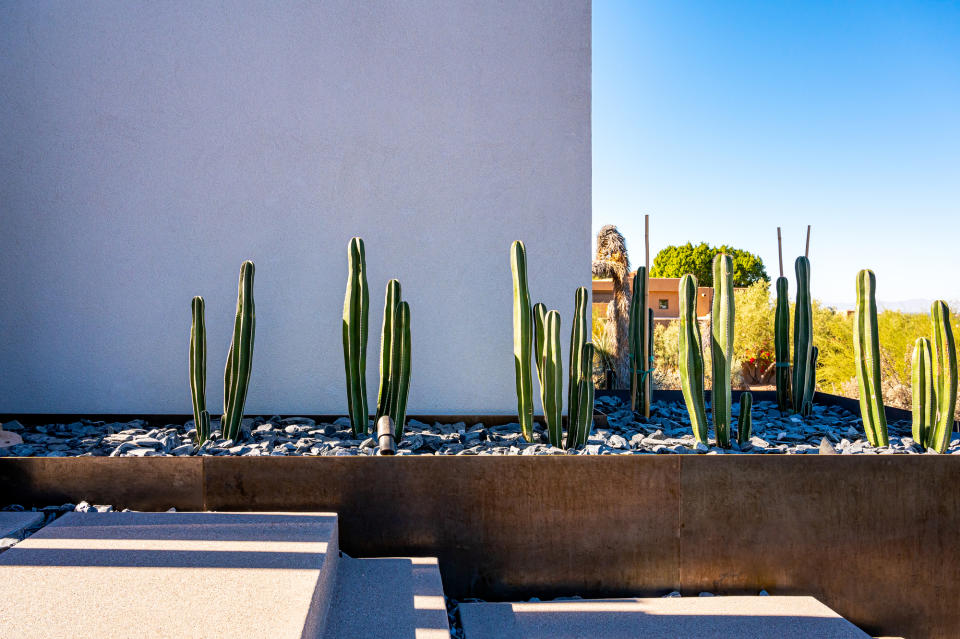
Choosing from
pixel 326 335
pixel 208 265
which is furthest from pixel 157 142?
pixel 326 335

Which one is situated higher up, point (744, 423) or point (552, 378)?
point (552, 378)

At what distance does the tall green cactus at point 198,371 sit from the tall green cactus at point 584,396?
1478mm

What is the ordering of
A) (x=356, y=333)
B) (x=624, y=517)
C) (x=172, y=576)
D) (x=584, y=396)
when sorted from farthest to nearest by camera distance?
(x=356, y=333) < (x=584, y=396) < (x=624, y=517) < (x=172, y=576)

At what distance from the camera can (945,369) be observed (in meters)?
2.16

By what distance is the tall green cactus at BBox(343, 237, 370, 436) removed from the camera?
2406 millimetres

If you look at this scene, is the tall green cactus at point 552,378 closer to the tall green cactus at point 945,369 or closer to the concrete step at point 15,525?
the tall green cactus at point 945,369

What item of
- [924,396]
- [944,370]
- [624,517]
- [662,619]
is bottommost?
[662,619]

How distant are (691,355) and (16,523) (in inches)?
91.6

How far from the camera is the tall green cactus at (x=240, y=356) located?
2324mm

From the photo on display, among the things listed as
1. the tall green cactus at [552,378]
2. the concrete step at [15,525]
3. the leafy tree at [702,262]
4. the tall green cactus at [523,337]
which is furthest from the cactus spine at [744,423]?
the leafy tree at [702,262]

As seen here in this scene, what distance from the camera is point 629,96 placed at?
7.01 metres

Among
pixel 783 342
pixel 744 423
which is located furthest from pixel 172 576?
pixel 783 342

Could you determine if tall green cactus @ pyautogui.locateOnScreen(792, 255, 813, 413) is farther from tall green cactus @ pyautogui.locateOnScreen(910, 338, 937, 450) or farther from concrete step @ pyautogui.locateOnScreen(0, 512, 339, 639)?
concrete step @ pyautogui.locateOnScreen(0, 512, 339, 639)

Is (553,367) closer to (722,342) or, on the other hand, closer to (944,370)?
(722,342)
